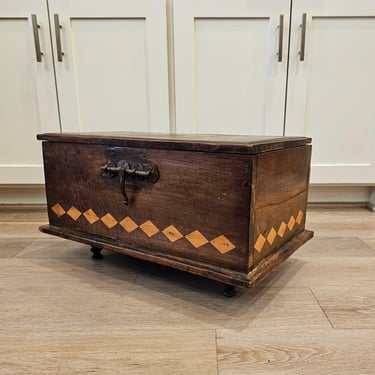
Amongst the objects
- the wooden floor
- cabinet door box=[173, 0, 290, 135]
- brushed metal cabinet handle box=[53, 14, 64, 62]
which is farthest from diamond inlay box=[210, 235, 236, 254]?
brushed metal cabinet handle box=[53, 14, 64, 62]

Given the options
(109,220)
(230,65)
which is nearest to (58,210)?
(109,220)

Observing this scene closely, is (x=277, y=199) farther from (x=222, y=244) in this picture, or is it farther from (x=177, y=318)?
(x=177, y=318)

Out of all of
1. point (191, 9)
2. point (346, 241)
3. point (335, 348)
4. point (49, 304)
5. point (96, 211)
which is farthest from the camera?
point (191, 9)

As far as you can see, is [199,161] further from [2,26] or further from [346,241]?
[2,26]

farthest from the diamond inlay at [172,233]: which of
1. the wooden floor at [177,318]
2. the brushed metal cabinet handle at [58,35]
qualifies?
the brushed metal cabinet handle at [58,35]

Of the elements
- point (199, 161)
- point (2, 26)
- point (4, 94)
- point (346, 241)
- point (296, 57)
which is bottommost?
point (346, 241)

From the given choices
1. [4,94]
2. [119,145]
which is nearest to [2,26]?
[4,94]

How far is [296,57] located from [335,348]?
0.97m

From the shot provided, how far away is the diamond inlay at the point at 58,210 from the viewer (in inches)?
30.5

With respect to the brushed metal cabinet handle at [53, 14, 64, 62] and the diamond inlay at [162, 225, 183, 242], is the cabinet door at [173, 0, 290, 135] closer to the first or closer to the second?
the brushed metal cabinet handle at [53, 14, 64, 62]

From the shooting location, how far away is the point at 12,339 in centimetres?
49

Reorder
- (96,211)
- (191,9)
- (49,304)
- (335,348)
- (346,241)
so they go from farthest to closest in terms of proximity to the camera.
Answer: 1. (191,9)
2. (346,241)
3. (96,211)
4. (49,304)
5. (335,348)

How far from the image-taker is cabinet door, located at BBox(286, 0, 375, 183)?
1077mm

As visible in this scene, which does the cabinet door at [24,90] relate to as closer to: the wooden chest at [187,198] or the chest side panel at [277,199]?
the wooden chest at [187,198]
